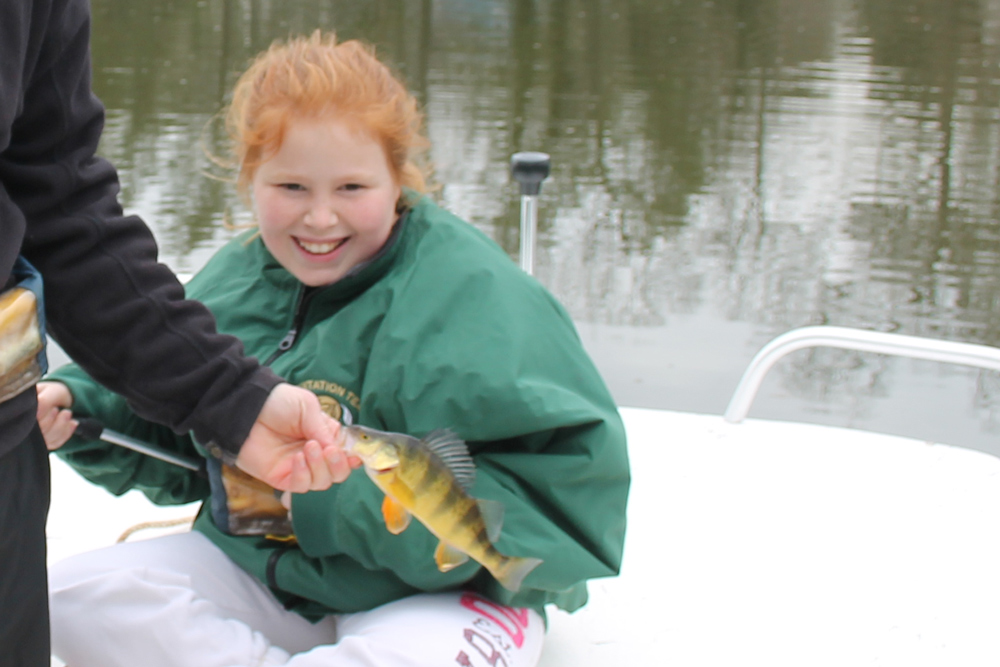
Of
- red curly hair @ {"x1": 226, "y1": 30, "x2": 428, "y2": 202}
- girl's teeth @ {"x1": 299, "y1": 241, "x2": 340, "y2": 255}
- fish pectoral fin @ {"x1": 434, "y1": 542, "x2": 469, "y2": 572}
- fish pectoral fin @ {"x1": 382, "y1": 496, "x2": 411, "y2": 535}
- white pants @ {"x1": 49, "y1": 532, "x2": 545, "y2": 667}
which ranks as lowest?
white pants @ {"x1": 49, "y1": 532, "x2": 545, "y2": 667}

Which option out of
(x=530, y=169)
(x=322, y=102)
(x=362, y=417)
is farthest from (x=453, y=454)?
(x=530, y=169)

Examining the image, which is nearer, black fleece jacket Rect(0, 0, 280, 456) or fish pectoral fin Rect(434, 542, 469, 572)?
black fleece jacket Rect(0, 0, 280, 456)

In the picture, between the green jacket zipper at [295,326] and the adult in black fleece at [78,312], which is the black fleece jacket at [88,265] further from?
the green jacket zipper at [295,326]

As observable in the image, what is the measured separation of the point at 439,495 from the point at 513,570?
0.64 ft

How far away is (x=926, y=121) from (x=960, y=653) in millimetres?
7212

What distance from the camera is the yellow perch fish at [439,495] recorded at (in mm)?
1200

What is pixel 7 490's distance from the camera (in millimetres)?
912

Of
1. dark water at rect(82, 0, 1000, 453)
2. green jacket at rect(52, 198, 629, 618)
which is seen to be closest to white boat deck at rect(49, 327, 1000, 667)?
green jacket at rect(52, 198, 629, 618)

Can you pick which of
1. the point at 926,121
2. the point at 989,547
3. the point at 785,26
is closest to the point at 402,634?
the point at 989,547

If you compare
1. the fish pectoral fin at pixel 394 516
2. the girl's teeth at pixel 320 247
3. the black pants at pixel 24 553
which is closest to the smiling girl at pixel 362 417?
the girl's teeth at pixel 320 247

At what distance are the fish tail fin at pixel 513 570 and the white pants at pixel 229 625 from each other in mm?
146

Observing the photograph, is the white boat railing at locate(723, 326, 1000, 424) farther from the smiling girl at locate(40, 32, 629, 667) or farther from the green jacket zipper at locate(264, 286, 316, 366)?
the green jacket zipper at locate(264, 286, 316, 366)

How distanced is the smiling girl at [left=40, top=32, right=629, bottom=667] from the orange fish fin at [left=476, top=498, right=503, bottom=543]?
78 millimetres

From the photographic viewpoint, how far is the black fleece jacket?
35.8 inches
